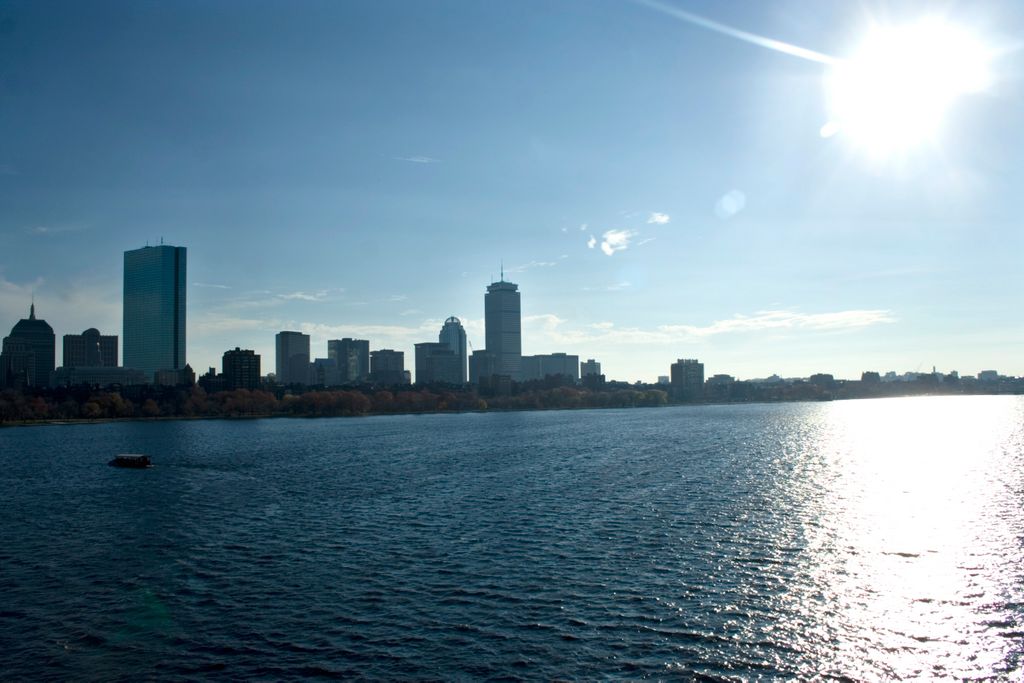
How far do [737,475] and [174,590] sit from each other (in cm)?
6834

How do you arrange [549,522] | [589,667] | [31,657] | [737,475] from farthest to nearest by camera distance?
[737,475]
[549,522]
[31,657]
[589,667]

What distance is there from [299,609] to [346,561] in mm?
9952

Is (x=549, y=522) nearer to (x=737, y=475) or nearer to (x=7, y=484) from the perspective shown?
(x=737, y=475)

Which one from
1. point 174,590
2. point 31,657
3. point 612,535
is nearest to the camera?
point 31,657

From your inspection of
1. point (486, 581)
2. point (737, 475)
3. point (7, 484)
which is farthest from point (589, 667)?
point (7, 484)

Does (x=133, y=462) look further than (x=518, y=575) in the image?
Yes

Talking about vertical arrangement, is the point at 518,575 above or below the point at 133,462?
below

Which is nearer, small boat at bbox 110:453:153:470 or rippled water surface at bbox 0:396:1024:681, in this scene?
rippled water surface at bbox 0:396:1024:681

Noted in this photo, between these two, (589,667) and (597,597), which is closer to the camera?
(589,667)

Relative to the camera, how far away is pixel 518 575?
44.2 meters

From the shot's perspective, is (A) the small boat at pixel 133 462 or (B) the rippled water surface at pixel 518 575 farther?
(A) the small boat at pixel 133 462

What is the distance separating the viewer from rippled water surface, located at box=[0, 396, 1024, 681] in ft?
105

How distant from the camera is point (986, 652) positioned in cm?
3209

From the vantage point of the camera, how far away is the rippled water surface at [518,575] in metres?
32.0
